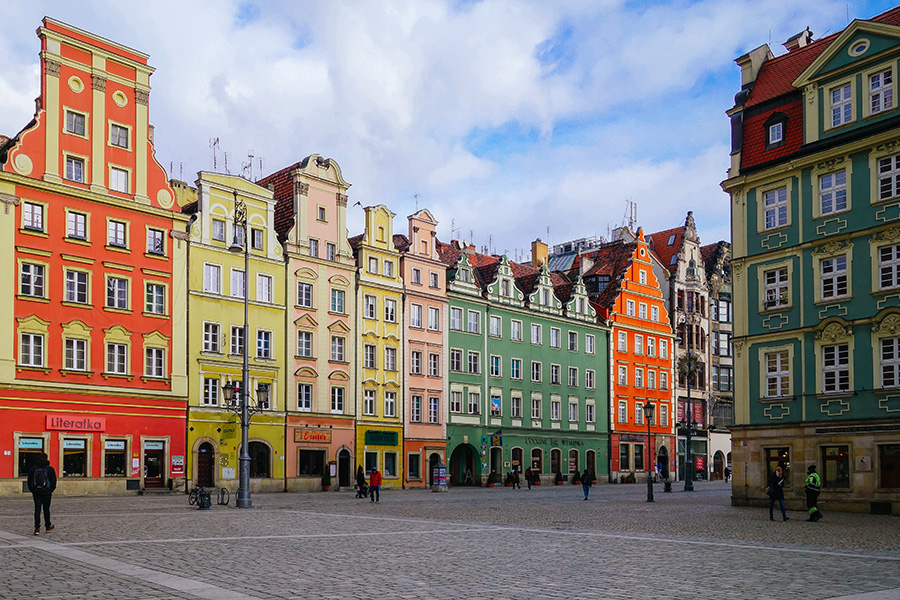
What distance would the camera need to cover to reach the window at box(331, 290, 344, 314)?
59531mm

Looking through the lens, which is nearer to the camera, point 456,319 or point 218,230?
point 218,230

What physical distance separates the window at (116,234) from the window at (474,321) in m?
27.3

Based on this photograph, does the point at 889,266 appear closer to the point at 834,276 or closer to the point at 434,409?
the point at 834,276

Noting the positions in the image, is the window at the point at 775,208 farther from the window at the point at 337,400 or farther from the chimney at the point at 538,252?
the chimney at the point at 538,252

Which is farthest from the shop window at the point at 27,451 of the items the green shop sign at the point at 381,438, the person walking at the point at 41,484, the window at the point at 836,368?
the window at the point at 836,368

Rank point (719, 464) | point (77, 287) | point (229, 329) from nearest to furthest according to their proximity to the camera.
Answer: point (77, 287)
point (229, 329)
point (719, 464)

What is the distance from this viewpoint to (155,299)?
5038 cm

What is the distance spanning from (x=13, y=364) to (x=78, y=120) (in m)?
12.8

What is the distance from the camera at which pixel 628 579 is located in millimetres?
14109

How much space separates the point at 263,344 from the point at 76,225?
1289 centimetres

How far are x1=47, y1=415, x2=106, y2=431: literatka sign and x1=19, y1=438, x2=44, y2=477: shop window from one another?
38.2 inches

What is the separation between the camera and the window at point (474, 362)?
6831cm

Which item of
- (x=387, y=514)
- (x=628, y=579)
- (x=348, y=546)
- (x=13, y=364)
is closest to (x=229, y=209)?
(x=13, y=364)

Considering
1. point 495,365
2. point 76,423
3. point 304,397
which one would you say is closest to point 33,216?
point 76,423
